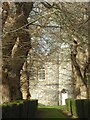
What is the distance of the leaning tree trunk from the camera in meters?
15.0

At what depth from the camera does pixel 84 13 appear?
15156 millimetres

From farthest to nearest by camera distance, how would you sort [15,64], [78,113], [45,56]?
[78,113] < [45,56] < [15,64]

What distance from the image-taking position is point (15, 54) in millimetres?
16094

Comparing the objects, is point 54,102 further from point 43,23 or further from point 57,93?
point 43,23

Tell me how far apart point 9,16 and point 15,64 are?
212 centimetres

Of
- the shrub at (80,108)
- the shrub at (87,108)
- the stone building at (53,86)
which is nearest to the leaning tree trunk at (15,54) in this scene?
the shrub at (87,108)

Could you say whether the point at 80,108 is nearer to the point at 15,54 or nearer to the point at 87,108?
the point at 87,108

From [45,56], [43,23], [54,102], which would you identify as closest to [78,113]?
[45,56]

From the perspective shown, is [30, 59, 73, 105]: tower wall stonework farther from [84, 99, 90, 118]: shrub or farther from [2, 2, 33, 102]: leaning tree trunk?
[2, 2, 33, 102]: leaning tree trunk

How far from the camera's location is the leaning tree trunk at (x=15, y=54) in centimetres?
1498

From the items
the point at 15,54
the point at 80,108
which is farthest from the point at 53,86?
the point at 15,54

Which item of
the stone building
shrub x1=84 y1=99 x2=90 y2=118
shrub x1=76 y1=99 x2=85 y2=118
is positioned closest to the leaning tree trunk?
shrub x1=84 y1=99 x2=90 y2=118

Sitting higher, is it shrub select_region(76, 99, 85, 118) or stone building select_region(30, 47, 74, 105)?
stone building select_region(30, 47, 74, 105)

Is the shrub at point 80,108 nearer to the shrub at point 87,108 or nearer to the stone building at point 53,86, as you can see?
the shrub at point 87,108
